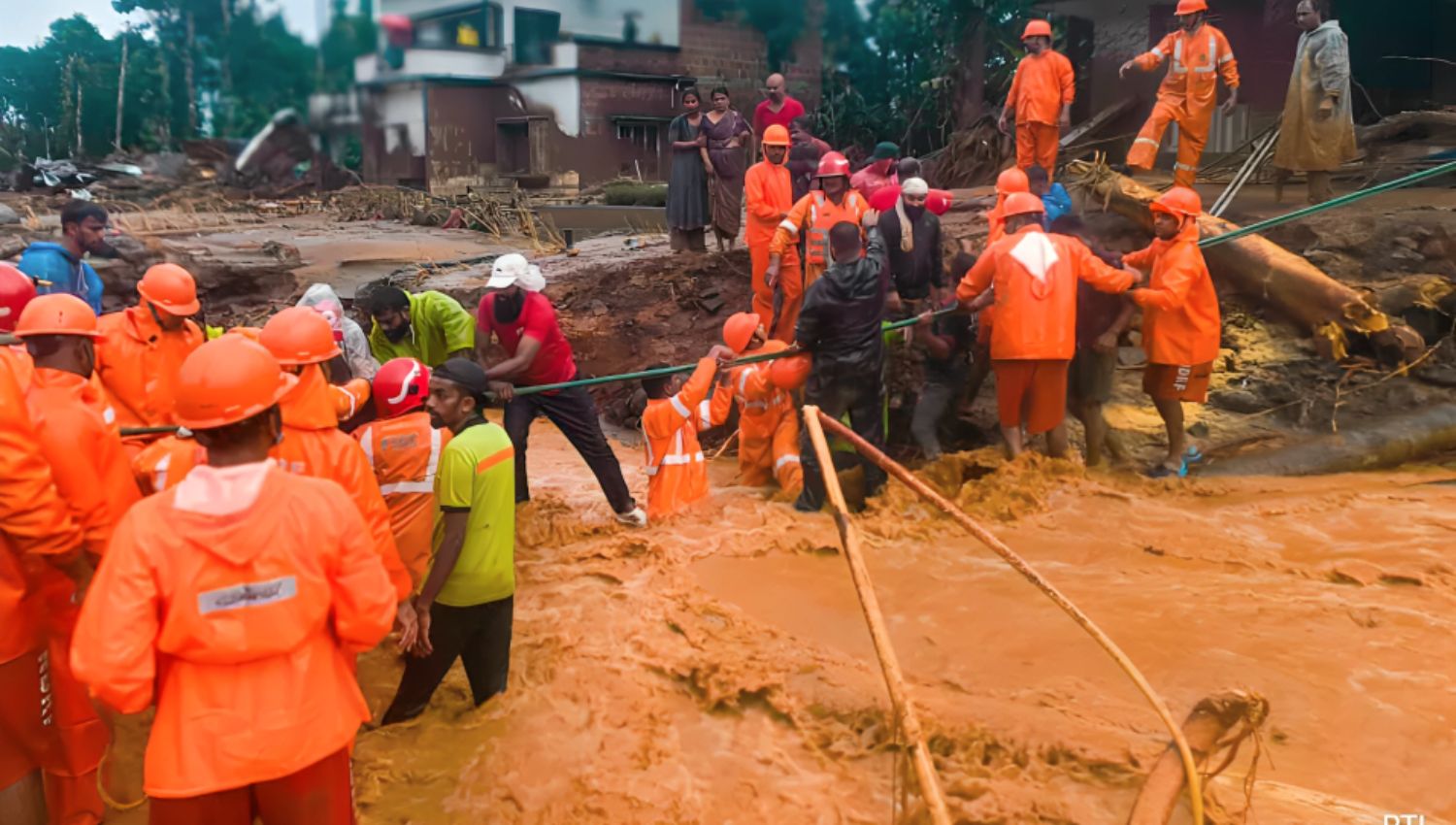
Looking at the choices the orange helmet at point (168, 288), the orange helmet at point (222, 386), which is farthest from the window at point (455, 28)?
the orange helmet at point (222, 386)

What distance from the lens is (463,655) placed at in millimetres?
3910

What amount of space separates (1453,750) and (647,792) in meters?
2.48

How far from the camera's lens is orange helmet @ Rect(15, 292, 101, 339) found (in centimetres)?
328

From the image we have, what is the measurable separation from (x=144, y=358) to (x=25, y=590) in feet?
5.75

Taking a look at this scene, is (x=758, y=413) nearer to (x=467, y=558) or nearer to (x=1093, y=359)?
(x=1093, y=359)

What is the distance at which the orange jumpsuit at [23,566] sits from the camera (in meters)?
2.92

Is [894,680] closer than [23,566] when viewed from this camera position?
Yes

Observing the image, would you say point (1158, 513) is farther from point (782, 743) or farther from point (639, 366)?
point (639, 366)

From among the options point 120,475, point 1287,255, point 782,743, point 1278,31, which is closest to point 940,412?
point 1287,255

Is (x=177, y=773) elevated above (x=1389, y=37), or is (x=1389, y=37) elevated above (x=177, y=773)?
(x=1389, y=37)

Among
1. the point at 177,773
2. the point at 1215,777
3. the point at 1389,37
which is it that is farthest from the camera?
the point at 1389,37

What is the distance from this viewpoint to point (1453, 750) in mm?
3285

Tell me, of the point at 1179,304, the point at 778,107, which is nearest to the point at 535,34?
the point at 778,107

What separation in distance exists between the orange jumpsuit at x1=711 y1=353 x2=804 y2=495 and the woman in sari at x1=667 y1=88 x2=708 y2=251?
3.97 metres
